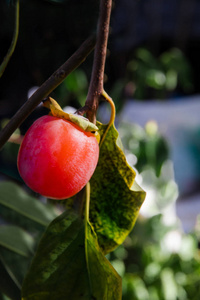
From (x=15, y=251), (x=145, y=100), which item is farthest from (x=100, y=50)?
(x=145, y=100)

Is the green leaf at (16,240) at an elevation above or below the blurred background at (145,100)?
above

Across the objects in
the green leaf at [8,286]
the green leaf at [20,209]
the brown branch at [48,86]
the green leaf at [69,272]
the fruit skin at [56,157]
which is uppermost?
the brown branch at [48,86]

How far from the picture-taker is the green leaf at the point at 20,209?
21.6 inches

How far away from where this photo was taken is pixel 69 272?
308 millimetres

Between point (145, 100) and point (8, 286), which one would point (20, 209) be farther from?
point (145, 100)

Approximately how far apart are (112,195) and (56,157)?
9 centimetres

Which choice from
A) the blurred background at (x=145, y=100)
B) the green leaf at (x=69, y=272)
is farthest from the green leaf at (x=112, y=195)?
the blurred background at (x=145, y=100)

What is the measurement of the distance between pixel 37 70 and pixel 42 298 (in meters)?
0.98

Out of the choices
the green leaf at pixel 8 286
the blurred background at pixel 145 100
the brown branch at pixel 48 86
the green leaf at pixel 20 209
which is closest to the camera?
the brown branch at pixel 48 86

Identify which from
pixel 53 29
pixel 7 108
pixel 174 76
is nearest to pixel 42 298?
pixel 53 29

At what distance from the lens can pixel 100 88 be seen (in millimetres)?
289

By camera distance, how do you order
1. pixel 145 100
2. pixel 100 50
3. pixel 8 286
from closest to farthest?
pixel 100 50 < pixel 8 286 < pixel 145 100

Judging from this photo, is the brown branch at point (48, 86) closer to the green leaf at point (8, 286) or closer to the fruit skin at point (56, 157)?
the fruit skin at point (56, 157)

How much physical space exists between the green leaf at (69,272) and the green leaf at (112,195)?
1.6 inches
